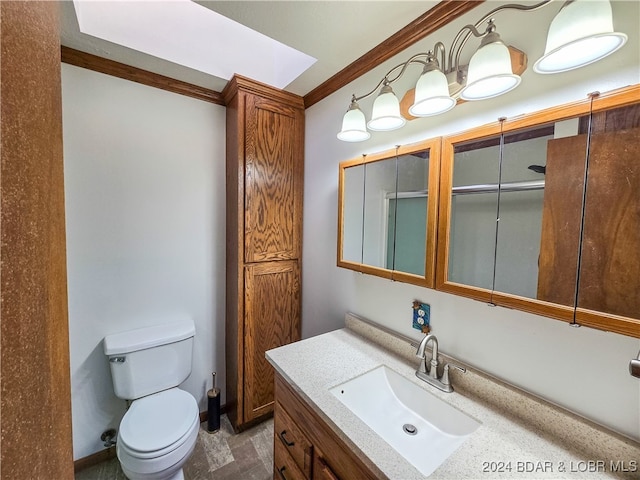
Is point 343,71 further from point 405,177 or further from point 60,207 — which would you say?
point 60,207

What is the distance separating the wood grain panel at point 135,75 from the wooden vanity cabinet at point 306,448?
71.9 inches

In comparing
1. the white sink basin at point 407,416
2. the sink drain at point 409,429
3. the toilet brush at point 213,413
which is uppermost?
the white sink basin at point 407,416

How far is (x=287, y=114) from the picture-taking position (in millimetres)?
1880

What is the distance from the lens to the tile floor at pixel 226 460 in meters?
1.54

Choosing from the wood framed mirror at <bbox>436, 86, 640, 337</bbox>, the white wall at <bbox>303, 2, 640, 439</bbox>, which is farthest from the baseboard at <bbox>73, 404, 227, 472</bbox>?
the wood framed mirror at <bbox>436, 86, 640, 337</bbox>

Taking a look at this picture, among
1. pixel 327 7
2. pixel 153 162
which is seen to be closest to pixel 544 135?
pixel 327 7

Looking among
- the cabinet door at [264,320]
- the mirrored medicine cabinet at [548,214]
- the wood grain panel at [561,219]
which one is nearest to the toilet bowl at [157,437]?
the cabinet door at [264,320]

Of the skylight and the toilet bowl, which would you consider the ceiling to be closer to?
the skylight

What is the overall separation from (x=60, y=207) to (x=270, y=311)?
5.12 ft

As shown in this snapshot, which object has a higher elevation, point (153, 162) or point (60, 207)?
point (153, 162)

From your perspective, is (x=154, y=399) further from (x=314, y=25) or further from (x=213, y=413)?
(x=314, y=25)

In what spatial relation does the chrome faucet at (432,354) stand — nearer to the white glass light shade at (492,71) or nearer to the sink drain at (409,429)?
the sink drain at (409,429)

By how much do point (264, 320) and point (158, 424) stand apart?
0.77 meters

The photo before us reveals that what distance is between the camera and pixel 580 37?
0.63 m
